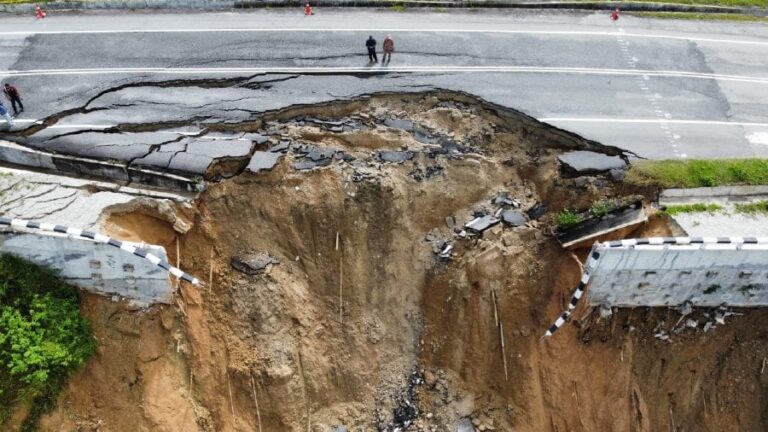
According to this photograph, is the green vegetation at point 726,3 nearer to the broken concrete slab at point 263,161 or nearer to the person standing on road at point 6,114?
the broken concrete slab at point 263,161

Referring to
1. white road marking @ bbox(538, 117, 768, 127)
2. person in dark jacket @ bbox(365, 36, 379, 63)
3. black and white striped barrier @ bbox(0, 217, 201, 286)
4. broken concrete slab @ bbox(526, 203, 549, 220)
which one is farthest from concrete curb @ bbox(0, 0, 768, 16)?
black and white striped barrier @ bbox(0, 217, 201, 286)

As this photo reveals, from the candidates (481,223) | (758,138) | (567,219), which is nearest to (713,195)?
(758,138)

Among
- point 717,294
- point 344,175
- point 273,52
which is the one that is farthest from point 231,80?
point 717,294

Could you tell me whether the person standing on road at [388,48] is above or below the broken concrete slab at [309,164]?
above

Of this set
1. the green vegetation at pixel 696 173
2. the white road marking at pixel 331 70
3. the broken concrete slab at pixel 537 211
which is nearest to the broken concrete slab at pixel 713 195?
the green vegetation at pixel 696 173

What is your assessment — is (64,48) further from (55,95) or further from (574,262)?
(574,262)

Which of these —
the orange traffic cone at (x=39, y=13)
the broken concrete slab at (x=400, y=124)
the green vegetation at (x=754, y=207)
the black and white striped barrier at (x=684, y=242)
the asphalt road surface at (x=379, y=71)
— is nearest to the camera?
the black and white striped barrier at (x=684, y=242)

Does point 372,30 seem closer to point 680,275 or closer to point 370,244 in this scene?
point 370,244
